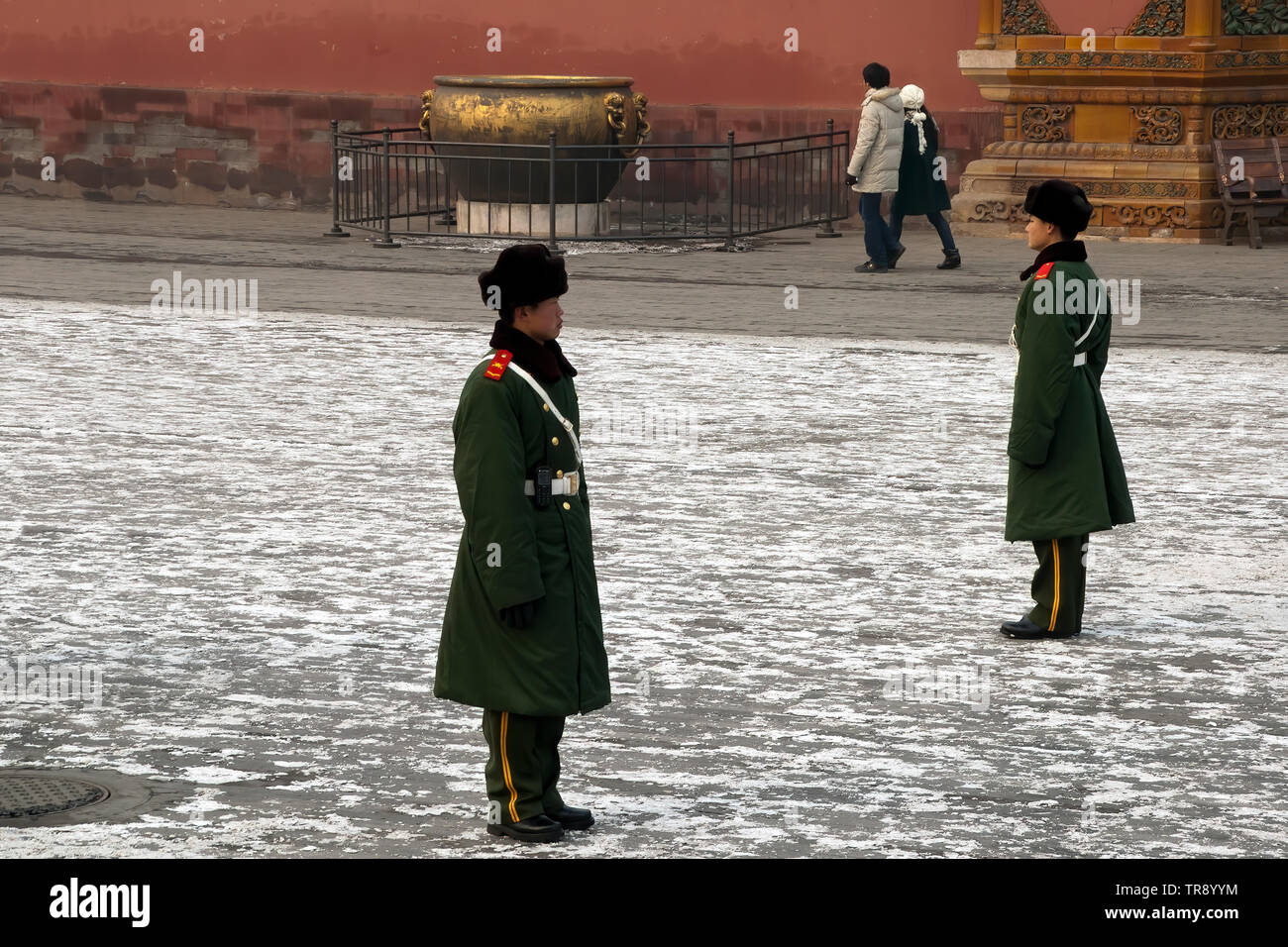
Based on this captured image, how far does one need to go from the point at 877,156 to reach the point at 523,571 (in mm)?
14374

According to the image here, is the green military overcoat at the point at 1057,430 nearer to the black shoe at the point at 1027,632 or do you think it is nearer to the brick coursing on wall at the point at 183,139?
the black shoe at the point at 1027,632

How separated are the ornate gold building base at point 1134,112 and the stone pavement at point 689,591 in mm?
5026

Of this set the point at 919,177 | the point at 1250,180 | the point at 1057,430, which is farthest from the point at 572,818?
the point at 1250,180

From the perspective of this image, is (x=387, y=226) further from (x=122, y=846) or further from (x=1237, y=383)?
(x=122, y=846)

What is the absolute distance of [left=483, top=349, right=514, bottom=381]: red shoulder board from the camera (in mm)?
5684

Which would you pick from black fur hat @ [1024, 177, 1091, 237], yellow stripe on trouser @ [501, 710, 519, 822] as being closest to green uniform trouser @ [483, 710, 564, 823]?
yellow stripe on trouser @ [501, 710, 519, 822]

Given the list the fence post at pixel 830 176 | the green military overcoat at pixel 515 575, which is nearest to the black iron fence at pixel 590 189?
the fence post at pixel 830 176

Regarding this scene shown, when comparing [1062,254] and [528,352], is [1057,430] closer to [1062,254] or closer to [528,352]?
[1062,254]

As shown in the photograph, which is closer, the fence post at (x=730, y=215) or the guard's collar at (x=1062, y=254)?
the guard's collar at (x=1062, y=254)

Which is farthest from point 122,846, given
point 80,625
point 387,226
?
point 387,226

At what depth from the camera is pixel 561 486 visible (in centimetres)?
571

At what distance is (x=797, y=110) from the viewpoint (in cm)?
2341

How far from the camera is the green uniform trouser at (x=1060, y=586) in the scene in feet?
25.7
